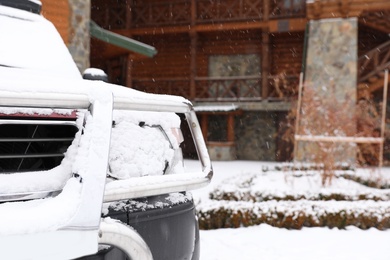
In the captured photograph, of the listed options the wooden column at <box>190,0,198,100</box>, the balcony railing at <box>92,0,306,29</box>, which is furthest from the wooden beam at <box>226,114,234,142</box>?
the balcony railing at <box>92,0,306,29</box>

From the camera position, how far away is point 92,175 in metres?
1.37

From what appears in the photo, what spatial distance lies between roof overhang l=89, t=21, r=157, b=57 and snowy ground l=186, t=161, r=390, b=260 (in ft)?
22.1

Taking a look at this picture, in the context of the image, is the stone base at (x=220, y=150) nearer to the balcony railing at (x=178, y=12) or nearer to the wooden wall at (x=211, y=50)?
the wooden wall at (x=211, y=50)

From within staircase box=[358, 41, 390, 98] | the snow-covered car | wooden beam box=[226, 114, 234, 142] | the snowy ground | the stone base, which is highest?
staircase box=[358, 41, 390, 98]

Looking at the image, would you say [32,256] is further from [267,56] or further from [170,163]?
[267,56]

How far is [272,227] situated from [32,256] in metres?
4.37

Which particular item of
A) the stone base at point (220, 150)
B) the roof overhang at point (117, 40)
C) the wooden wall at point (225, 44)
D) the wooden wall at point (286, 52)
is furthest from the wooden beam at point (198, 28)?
the roof overhang at point (117, 40)

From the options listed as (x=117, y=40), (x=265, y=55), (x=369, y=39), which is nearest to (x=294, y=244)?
(x=117, y=40)

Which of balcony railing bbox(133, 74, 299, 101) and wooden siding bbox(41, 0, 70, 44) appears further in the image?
balcony railing bbox(133, 74, 299, 101)

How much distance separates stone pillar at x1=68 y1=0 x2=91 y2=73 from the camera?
373 inches

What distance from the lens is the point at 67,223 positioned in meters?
1.29

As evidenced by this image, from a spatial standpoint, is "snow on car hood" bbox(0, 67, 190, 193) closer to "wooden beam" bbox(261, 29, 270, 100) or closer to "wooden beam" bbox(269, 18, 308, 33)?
"wooden beam" bbox(261, 29, 270, 100)

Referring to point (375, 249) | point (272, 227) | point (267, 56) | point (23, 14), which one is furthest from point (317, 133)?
point (267, 56)

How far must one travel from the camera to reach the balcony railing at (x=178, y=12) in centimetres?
1576
